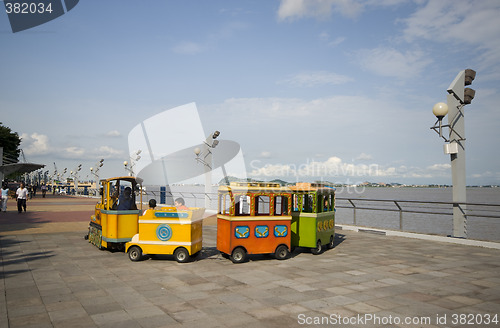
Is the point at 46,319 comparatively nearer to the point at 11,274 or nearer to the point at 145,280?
the point at 145,280

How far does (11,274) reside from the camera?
7.87 meters

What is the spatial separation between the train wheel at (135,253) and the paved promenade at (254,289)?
298mm

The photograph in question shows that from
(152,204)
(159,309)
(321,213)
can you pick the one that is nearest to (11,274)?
(152,204)

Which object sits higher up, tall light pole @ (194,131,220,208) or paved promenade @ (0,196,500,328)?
tall light pole @ (194,131,220,208)

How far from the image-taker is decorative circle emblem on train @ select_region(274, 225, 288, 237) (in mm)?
9773

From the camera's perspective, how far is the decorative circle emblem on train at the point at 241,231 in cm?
934

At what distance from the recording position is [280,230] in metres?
9.81

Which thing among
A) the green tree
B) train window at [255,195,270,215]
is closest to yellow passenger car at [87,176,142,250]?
train window at [255,195,270,215]

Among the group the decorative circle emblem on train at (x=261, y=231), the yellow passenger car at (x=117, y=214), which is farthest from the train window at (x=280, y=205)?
the yellow passenger car at (x=117, y=214)

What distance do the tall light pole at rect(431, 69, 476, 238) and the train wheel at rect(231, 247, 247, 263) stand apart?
8.05 meters

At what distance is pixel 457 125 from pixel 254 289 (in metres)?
10.2

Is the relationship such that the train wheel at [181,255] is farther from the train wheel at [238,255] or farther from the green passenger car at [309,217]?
the green passenger car at [309,217]

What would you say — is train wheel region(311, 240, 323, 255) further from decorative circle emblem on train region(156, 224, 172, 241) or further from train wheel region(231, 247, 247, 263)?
decorative circle emblem on train region(156, 224, 172, 241)

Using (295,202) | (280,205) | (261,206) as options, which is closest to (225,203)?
(261,206)
